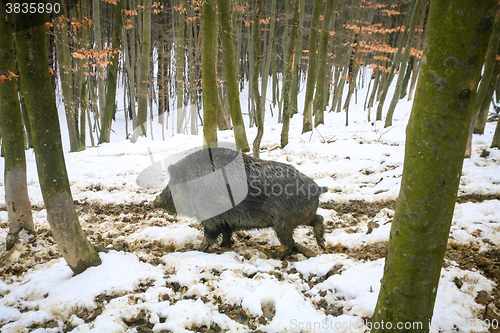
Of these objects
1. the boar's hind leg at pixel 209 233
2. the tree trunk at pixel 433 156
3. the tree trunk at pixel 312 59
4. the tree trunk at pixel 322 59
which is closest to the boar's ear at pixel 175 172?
the boar's hind leg at pixel 209 233

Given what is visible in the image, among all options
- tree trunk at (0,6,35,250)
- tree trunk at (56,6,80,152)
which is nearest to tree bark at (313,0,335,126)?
tree trunk at (56,6,80,152)

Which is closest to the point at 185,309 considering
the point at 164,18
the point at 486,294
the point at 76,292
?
the point at 76,292

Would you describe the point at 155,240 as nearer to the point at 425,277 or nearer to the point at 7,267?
the point at 7,267

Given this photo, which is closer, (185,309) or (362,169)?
(185,309)

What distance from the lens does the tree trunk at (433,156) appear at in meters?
1.25

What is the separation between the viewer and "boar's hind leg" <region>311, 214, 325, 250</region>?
3592 millimetres

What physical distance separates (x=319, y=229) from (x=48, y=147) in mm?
3117

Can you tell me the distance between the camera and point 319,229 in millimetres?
3604

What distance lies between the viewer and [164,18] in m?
16.1

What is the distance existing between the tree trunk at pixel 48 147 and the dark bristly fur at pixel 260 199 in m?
1.26

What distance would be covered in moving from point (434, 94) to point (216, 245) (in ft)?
10.5

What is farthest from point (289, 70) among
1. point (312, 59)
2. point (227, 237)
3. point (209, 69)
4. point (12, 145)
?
point (12, 145)

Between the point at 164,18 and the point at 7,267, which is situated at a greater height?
the point at 164,18

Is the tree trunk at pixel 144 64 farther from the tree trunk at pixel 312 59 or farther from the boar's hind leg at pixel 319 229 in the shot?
the boar's hind leg at pixel 319 229
